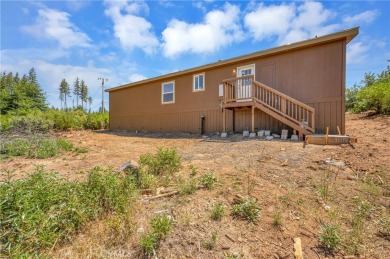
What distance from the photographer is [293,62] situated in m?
7.90

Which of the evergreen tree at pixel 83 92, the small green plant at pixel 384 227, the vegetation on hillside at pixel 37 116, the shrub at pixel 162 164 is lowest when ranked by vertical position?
the small green plant at pixel 384 227

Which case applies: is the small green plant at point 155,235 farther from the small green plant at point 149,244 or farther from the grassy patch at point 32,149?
the grassy patch at point 32,149

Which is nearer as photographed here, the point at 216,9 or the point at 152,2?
the point at 152,2

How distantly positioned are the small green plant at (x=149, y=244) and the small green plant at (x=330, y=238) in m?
1.72

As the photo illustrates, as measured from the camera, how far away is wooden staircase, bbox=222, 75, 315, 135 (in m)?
6.97

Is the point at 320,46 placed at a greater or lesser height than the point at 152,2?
lesser

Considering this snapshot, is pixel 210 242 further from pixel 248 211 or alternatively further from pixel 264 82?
pixel 264 82

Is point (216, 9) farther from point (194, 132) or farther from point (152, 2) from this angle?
point (194, 132)

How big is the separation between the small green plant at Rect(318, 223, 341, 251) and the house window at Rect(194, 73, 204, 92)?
29.9ft

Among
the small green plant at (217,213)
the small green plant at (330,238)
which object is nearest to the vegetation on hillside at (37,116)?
the small green plant at (217,213)

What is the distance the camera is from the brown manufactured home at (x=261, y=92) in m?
7.04

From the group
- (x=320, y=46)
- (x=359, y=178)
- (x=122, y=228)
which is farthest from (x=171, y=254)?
(x=320, y=46)

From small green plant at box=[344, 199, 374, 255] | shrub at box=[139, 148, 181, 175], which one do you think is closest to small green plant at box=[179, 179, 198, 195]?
shrub at box=[139, 148, 181, 175]

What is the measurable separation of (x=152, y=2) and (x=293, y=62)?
559 centimetres
